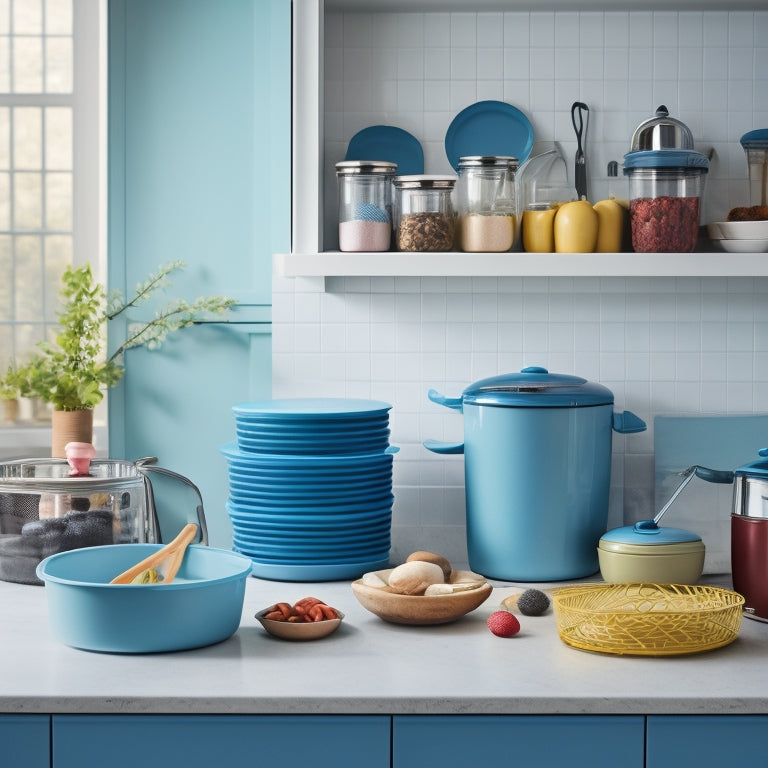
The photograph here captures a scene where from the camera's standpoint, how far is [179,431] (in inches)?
98.7

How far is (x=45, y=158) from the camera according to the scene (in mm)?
2637

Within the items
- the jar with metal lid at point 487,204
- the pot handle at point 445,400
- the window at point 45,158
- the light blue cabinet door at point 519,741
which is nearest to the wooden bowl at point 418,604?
the light blue cabinet door at point 519,741

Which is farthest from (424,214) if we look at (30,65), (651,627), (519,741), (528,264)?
(30,65)

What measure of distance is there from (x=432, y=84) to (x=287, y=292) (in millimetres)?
548

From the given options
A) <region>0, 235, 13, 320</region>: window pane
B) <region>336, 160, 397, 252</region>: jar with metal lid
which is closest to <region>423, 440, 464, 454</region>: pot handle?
<region>336, 160, 397, 252</region>: jar with metal lid

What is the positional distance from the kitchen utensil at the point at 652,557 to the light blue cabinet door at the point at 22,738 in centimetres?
97

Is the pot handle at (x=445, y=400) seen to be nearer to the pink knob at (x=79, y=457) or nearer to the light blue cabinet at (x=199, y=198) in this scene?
the light blue cabinet at (x=199, y=198)

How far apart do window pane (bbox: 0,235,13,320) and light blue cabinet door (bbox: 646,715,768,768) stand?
1983 millimetres

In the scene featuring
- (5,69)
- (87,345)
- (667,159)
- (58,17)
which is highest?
(58,17)

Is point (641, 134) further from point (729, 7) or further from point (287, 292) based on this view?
point (287, 292)

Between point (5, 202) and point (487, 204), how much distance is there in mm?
1358

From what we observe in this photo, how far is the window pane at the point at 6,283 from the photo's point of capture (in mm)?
2658

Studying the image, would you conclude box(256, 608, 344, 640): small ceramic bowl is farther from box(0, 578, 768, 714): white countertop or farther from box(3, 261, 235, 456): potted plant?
box(3, 261, 235, 456): potted plant

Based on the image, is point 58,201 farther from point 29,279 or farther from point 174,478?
point 174,478
